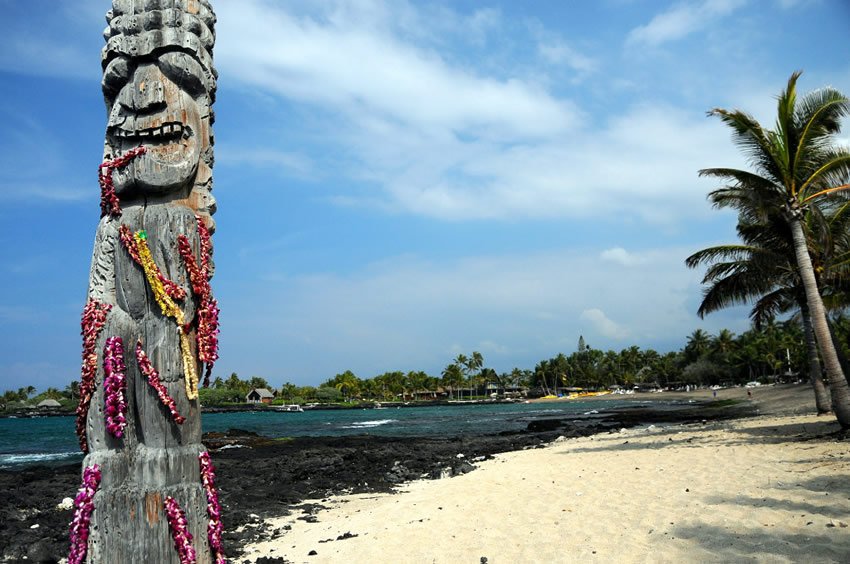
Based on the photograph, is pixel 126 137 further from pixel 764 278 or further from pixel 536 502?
pixel 764 278

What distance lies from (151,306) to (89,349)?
0.54 metres

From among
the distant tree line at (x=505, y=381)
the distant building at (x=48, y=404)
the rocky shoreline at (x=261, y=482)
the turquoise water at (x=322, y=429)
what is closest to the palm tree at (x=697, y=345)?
the distant tree line at (x=505, y=381)

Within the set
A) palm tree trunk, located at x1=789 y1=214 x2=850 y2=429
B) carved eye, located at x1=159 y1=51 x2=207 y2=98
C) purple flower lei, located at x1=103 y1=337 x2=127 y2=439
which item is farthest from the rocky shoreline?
palm tree trunk, located at x1=789 y1=214 x2=850 y2=429

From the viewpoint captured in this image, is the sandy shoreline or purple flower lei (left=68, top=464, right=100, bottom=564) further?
the sandy shoreline

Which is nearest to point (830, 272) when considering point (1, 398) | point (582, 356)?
point (582, 356)

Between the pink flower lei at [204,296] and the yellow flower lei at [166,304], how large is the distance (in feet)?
0.45

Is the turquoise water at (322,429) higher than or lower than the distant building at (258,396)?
lower

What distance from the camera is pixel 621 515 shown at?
883cm

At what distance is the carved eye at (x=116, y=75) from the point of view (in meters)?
5.02

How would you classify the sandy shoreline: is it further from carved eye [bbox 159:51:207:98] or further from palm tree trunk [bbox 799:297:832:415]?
palm tree trunk [bbox 799:297:832:415]

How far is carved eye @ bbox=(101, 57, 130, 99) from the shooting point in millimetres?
5023

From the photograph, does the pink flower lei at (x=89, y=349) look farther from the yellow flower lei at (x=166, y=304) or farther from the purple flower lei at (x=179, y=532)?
the purple flower lei at (x=179, y=532)

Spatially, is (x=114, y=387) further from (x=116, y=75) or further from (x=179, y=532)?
(x=116, y=75)

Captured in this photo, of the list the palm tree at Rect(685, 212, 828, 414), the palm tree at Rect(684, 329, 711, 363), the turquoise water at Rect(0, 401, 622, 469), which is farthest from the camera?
the palm tree at Rect(684, 329, 711, 363)
